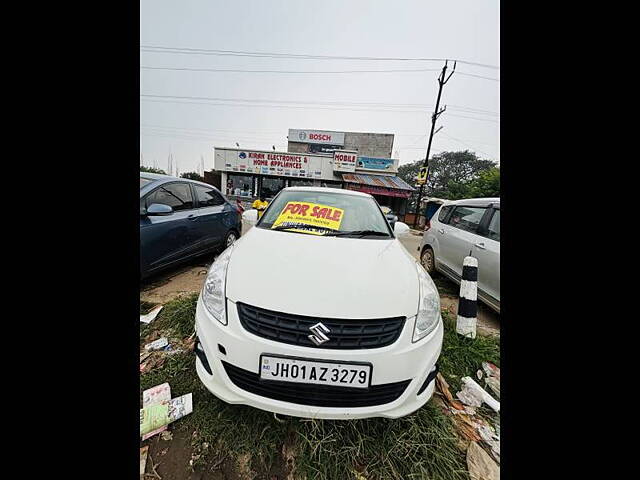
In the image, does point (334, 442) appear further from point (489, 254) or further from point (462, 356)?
point (489, 254)

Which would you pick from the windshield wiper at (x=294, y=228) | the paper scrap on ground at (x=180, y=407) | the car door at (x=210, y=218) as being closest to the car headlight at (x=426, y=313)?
the windshield wiper at (x=294, y=228)

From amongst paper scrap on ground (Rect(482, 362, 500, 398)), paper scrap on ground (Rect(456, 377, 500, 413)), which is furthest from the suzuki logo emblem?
paper scrap on ground (Rect(482, 362, 500, 398))

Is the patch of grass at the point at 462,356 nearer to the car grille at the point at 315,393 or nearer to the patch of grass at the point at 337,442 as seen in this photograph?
the patch of grass at the point at 337,442

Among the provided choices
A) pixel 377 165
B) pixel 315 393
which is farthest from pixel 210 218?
pixel 377 165

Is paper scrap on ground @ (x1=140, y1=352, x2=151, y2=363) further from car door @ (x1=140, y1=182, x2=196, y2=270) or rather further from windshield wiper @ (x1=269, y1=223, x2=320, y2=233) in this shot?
windshield wiper @ (x1=269, y1=223, x2=320, y2=233)

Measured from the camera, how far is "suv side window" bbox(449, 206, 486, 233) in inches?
123

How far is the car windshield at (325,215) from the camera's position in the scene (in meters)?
2.01

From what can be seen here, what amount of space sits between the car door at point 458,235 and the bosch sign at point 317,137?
24458 mm

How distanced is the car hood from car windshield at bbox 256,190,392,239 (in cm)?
21

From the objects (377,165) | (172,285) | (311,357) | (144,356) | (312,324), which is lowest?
(144,356)

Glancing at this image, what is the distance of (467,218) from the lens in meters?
3.34
